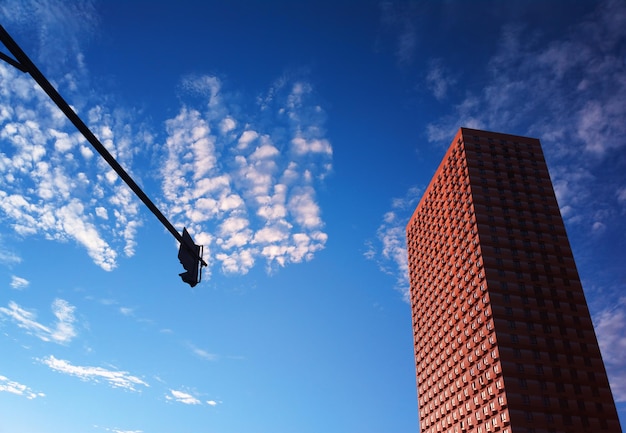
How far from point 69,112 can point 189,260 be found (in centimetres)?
388

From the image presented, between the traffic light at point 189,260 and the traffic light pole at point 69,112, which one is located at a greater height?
the traffic light pole at point 69,112

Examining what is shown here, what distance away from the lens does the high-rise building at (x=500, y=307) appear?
61.7 meters

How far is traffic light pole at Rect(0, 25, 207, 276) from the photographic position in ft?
22.9

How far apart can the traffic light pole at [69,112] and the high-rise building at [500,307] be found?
2471 inches

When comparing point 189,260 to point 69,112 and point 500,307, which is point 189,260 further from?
point 500,307

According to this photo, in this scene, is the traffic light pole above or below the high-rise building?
below

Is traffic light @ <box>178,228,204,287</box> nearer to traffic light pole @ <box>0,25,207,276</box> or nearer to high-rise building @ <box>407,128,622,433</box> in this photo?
traffic light pole @ <box>0,25,207,276</box>

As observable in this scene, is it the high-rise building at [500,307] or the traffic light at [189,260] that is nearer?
the traffic light at [189,260]

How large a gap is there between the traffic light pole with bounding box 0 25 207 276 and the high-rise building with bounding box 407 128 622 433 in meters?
62.8

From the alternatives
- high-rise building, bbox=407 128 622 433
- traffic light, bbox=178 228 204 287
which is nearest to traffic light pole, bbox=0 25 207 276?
traffic light, bbox=178 228 204 287

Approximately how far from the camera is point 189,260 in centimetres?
996

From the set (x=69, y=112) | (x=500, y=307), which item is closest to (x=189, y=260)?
(x=69, y=112)

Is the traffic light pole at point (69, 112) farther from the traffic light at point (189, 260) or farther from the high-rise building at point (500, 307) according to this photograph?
the high-rise building at point (500, 307)

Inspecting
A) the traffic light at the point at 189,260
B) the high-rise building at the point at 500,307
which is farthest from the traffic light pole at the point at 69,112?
the high-rise building at the point at 500,307
